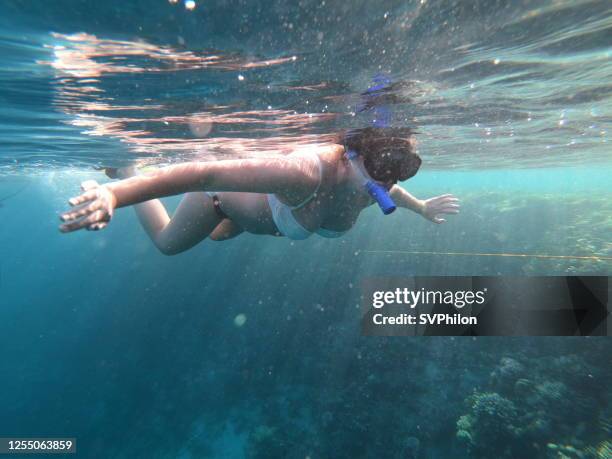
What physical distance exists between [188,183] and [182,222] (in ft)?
7.48

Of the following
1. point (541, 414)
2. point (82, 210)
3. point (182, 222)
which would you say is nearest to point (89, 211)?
point (82, 210)

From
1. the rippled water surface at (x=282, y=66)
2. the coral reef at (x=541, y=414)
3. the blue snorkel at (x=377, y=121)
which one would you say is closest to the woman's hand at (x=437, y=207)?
the rippled water surface at (x=282, y=66)

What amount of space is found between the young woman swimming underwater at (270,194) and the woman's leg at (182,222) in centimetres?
1

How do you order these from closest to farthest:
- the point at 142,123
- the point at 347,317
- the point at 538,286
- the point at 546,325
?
1. the point at 142,123
2. the point at 546,325
3. the point at 538,286
4. the point at 347,317

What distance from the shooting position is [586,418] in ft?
30.2

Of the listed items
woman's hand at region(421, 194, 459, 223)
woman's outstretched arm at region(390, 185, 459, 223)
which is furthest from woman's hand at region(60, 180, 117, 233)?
woman's hand at region(421, 194, 459, 223)

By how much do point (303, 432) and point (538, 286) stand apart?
12570 mm

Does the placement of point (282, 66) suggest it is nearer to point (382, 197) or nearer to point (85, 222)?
point (382, 197)

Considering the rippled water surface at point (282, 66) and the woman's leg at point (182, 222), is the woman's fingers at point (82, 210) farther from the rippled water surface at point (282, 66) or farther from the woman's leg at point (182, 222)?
the rippled water surface at point (282, 66)

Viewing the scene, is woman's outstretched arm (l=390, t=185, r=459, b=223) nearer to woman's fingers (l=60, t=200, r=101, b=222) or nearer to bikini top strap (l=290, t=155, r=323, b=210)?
bikini top strap (l=290, t=155, r=323, b=210)

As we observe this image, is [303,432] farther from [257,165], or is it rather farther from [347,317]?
[257,165]

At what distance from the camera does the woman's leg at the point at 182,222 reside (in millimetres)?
4262

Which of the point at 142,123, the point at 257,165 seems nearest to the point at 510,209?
the point at 142,123

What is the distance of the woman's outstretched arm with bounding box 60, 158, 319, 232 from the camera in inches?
74.3
